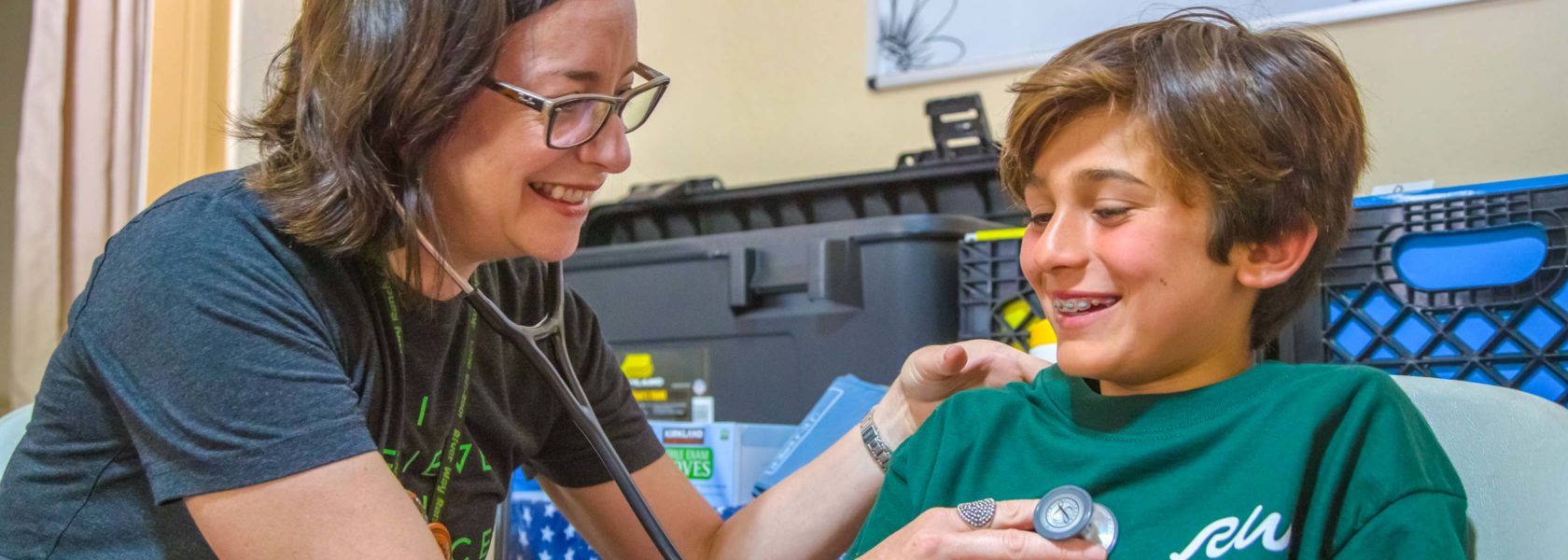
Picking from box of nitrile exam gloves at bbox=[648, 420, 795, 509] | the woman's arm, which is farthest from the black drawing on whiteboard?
the woman's arm

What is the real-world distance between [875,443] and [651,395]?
78cm

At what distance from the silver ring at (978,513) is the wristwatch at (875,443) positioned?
0.22m

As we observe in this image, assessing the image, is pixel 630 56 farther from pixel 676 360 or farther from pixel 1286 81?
pixel 676 360

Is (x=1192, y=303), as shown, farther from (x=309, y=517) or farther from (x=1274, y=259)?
(x=309, y=517)

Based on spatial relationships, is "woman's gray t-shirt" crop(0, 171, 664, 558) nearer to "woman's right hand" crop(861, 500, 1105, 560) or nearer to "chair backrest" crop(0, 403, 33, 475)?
"chair backrest" crop(0, 403, 33, 475)

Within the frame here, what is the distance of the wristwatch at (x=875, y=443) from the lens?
1.00 m

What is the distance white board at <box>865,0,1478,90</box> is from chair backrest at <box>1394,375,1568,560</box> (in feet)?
3.86

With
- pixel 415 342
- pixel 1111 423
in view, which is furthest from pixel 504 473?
pixel 1111 423

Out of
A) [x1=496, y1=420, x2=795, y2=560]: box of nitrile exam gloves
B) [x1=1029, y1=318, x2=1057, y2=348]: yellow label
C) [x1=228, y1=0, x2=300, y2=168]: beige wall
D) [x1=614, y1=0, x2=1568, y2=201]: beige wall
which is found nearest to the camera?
[x1=1029, y1=318, x2=1057, y2=348]: yellow label

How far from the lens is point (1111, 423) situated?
0.81 meters

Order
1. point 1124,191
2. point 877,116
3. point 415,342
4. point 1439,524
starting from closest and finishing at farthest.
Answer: point 1439,524, point 1124,191, point 415,342, point 877,116

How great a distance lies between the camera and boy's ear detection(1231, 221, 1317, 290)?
80 cm

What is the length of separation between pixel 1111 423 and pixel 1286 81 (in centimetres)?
25

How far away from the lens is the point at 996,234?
147 cm
